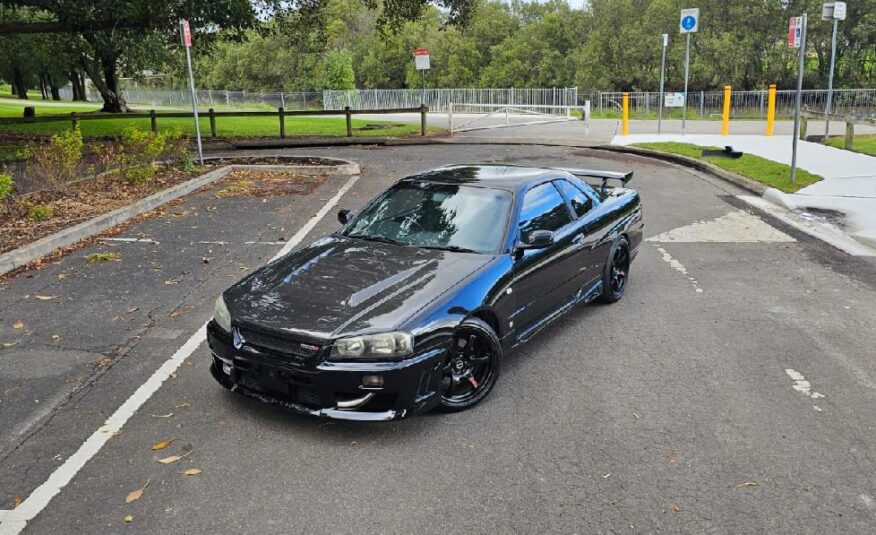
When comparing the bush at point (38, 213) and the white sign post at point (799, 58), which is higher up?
the white sign post at point (799, 58)

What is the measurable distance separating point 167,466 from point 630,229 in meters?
4.91

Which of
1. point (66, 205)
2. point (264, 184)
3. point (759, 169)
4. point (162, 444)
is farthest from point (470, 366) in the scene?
point (759, 169)

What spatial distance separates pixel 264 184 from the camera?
45.9ft

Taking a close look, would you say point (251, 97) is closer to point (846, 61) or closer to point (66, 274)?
point (846, 61)

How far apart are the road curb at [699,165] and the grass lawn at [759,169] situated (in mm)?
161

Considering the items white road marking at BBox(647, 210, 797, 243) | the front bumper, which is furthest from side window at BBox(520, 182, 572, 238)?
white road marking at BBox(647, 210, 797, 243)

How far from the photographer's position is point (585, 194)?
6.79 metres

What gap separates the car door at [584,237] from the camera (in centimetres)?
623

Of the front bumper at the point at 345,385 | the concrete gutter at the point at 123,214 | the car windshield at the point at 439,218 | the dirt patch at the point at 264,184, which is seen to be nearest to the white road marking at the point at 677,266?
the car windshield at the point at 439,218

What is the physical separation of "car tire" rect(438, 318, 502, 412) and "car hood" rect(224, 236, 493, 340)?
33 cm

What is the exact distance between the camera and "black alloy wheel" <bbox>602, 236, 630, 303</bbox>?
6809 millimetres

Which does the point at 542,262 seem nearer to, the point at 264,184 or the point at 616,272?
the point at 616,272

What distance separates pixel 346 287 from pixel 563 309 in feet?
6.80

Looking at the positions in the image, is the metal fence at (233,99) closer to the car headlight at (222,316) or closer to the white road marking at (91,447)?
the white road marking at (91,447)
